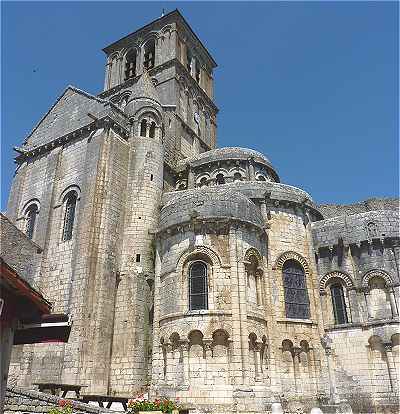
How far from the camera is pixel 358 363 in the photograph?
1755 centimetres

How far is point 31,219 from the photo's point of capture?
889 inches

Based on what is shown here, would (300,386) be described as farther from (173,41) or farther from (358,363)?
(173,41)

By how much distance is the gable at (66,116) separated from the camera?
22.6 metres

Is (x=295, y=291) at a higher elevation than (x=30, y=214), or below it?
below

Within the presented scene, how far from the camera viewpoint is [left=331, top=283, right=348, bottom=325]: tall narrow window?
18828 mm

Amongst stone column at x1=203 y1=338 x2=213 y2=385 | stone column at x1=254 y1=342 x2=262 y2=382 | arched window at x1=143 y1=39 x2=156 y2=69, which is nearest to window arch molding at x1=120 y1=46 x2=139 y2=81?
arched window at x1=143 y1=39 x2=156 y2=69

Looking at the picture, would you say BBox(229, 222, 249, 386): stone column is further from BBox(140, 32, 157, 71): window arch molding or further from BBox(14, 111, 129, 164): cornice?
BBox(140, 32, 157, 71): window arch molding

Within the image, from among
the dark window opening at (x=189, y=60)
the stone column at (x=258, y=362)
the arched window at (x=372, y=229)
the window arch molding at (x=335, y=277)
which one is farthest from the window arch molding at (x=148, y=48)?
the stone column at (x=258, y=362)

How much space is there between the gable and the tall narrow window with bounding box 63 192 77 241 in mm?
3972

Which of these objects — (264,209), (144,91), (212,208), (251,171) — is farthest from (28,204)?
(264,209)

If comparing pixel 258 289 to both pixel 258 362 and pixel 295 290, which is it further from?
pixel 258 362

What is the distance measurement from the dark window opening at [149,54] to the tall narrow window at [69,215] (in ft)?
56.5

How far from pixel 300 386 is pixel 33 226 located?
14944mm

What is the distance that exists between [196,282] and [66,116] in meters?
12.8
